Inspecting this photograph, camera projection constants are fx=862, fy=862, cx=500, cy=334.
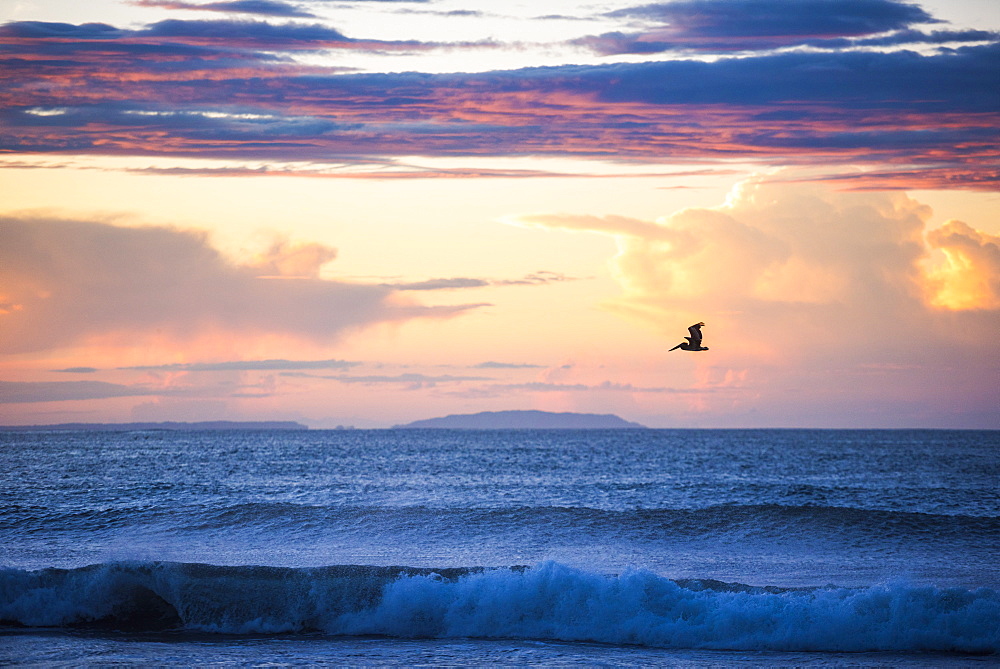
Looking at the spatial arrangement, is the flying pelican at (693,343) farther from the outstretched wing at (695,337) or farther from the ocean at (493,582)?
the ocean at (493,582)

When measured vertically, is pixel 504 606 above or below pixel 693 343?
below

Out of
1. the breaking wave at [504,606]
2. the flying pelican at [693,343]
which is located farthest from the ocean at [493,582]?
the flying pelican at [693,343]

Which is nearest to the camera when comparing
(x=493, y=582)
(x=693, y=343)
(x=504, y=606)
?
(x=504, y=606)

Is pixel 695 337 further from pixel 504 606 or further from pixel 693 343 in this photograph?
pixel 504 606

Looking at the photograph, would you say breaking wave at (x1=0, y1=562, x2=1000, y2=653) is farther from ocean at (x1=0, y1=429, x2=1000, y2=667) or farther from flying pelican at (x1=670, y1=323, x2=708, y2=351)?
flying pelican at (x1=670, y1=323, x2=708, y2=351)

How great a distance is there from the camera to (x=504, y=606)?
1448cm

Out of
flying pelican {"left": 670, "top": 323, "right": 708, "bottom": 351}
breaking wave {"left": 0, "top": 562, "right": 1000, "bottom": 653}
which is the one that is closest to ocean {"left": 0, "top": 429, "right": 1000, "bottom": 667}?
breaking wave {"left": 0, "top": 562, "right": 1000, "bottom": 653}

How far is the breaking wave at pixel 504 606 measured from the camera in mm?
13297

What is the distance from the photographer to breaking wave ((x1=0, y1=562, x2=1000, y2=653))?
43.6 feet

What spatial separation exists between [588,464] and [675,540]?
34.0 meters

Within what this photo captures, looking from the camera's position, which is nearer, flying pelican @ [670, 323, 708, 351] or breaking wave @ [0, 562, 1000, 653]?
breaking wave @ [0, 562, 1000, 653]

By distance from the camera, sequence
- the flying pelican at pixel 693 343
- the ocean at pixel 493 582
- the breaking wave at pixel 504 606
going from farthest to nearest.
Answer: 1. the flying pelican at pixel 693 343
2. the breaking wave at pixel 504 606
3. the ocean at pixel 493 582

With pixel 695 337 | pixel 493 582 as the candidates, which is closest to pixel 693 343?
pixel 695 337

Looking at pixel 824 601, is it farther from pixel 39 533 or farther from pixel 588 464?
pixel 588 464
